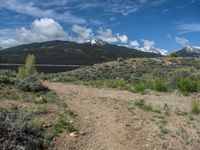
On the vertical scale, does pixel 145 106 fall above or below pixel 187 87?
below

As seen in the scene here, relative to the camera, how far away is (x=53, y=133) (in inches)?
435

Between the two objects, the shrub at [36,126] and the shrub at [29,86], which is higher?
the shrub at [29,86]

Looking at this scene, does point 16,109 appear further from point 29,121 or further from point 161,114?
point 161,114

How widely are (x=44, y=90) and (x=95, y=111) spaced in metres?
4.73

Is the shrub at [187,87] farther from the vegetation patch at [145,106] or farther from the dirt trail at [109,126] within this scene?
the vegetation patch at [145,106]

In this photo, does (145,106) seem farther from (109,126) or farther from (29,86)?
(29,86)

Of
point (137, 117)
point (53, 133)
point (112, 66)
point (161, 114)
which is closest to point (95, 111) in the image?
point (137, 117)

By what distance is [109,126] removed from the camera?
12406mm

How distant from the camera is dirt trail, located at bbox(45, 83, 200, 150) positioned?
35.4 ft

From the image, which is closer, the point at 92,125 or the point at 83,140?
the point at 83,140

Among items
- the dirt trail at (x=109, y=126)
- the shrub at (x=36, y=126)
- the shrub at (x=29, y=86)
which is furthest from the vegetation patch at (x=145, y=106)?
the shrub at (x=36, y=126)

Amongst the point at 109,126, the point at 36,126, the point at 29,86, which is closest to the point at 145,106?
the point at 109,126

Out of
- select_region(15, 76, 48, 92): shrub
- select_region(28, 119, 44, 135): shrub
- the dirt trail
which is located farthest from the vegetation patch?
select_region(28, 119, 44, 135): shrub

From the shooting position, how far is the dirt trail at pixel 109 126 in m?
10.8
